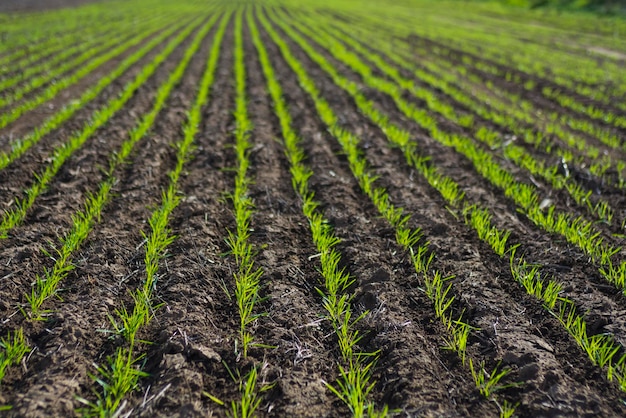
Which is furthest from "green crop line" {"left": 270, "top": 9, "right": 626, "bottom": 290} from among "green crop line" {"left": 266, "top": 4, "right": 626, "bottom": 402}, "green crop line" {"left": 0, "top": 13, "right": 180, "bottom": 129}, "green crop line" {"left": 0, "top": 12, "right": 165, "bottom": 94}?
"green crop line" {"left": 0, "top": 12, "right": 165, "bottom": 94}

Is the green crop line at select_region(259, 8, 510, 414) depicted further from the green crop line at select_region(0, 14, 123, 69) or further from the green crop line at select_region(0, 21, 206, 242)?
the green crop line at select_region(0, 14, 123, 69)

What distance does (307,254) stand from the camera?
3270 millimetres

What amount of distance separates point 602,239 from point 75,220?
13.5 ft

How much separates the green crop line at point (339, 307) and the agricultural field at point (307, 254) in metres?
0.02

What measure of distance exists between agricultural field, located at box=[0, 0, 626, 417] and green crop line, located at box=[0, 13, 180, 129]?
0.06 meters

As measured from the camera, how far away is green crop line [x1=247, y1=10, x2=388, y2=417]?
2105 millimetres

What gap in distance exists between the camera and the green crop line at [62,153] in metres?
3.49

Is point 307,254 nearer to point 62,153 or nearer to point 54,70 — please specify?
point 62,153

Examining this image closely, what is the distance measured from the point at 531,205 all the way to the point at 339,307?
2.30 meters

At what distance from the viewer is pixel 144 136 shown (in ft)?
18.0

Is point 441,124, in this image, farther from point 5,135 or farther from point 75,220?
point 5,135

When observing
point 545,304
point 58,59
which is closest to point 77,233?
point 545,304

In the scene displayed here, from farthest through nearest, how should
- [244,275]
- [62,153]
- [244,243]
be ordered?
[62,153] < [244,243] < [244,275]

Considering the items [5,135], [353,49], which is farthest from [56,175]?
[353,49]
